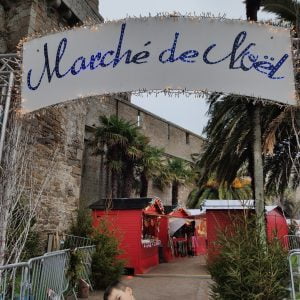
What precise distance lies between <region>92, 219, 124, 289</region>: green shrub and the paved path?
14.6 inches

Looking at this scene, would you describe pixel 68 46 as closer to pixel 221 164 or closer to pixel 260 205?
pixel 260 205

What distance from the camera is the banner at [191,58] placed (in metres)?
6.39

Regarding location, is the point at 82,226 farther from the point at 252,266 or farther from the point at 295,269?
the point at 295,269

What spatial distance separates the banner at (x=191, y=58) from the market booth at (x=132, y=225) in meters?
7.48

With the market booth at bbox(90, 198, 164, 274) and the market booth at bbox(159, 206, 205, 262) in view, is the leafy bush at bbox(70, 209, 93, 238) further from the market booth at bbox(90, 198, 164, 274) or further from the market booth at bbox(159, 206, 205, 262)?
the market booth at bbox(159, 206, 205, 262)

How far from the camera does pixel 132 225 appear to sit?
1392 centimetres

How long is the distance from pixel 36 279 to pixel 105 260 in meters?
4.37

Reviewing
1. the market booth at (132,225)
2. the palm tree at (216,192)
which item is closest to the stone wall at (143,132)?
the palm tree at (216,192)

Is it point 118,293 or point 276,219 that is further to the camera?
point 276,219

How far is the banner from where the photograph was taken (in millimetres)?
6387

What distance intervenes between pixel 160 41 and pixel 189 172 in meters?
21.9

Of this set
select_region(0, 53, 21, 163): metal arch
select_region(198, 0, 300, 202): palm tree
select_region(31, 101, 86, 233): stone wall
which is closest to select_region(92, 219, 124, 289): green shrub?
select_region(31, 101, 86, 233): stone wall

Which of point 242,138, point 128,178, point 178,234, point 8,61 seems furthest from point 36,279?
point 178,234

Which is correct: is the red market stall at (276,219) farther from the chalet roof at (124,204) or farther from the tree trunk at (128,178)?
the tree trunk at (128,178)
